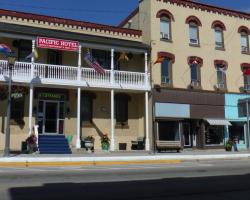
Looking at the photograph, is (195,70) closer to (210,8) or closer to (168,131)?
(210,8)

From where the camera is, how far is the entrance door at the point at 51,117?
28.4 meters

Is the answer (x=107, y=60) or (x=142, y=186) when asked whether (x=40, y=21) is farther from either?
(x=142, y=186)

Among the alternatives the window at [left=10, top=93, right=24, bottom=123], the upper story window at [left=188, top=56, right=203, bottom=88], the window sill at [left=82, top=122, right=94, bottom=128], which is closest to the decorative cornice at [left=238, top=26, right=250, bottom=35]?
the upper story window at [left=188, top=56, right=203, bottom=88]

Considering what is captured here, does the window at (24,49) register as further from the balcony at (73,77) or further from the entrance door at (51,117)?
the entrance door at (51,117)

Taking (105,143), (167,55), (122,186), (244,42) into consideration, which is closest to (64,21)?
(167,55)

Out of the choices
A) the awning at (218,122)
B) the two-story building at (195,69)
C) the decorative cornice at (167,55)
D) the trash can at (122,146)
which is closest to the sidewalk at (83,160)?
the trash can at (122,146)

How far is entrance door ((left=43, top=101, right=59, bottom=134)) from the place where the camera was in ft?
93.1

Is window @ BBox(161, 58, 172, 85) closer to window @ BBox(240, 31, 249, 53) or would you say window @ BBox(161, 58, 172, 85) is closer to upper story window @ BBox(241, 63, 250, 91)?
upper story window @ BBox(241, 63, 250, 91)

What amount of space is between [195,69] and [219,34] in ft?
13.4

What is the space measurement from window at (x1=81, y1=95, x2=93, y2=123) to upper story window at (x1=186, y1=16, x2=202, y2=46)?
966cm

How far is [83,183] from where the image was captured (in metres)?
12.4

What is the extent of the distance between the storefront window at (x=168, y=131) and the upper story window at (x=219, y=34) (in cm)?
803

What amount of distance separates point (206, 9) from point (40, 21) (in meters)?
13.6

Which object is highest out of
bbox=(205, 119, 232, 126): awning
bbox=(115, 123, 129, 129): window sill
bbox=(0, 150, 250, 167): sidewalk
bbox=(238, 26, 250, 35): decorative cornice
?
bbox=(238, 26, 250, 35): decorative cornice
